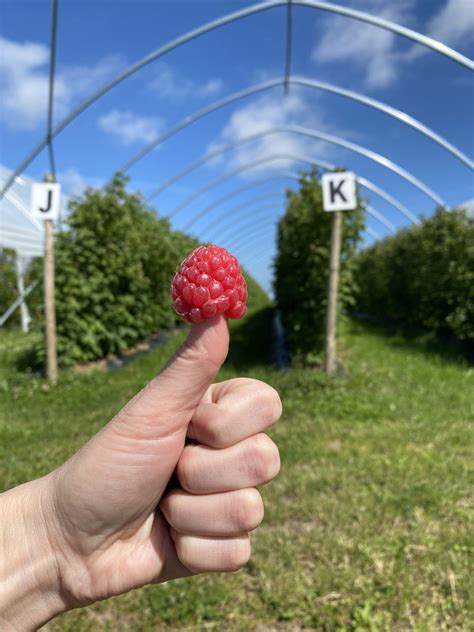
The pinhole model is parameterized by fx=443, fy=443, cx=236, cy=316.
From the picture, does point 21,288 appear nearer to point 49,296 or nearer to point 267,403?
point 49,296

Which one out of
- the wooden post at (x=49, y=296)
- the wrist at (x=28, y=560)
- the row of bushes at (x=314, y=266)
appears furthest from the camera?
the row of bushes at (x=314, y=266)

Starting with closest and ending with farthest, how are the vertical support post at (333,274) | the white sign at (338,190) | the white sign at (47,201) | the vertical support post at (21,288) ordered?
1. the white sign at (338,190)
2. the vertical support post at (333,274)
3. the white sign at (47,201)
4. the vertical support post at (21,288)

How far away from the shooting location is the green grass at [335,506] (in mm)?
1965

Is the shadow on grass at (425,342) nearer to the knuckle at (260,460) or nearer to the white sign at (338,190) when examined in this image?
the white sign at (338,190)

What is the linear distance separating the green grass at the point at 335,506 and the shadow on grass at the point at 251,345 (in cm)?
144

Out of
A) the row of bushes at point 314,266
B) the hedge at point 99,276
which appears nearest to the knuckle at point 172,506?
the row of bushes at point 314,266

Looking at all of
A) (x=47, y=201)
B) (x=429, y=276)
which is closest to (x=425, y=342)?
(x=429, y=276)

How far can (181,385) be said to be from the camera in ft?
3.00

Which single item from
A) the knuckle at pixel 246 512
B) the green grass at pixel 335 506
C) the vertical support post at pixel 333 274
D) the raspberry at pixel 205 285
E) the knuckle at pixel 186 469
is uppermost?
the vertical support post at pixel 333 274

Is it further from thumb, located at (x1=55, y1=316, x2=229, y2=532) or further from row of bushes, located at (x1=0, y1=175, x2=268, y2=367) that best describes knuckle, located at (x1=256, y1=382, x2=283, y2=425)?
row of bushes, located at (x1=0, y1=175, x2=268, y2=367)

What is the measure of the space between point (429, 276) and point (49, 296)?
8.00 metres

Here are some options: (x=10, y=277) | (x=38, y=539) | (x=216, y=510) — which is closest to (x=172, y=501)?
(x=216, y=510)

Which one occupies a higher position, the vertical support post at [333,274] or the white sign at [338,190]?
the white sign at [338,190]

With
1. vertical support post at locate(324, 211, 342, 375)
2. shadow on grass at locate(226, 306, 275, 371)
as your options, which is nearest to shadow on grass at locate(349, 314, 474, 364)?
shadow on grass at locate(226, 306, 275, 371)
